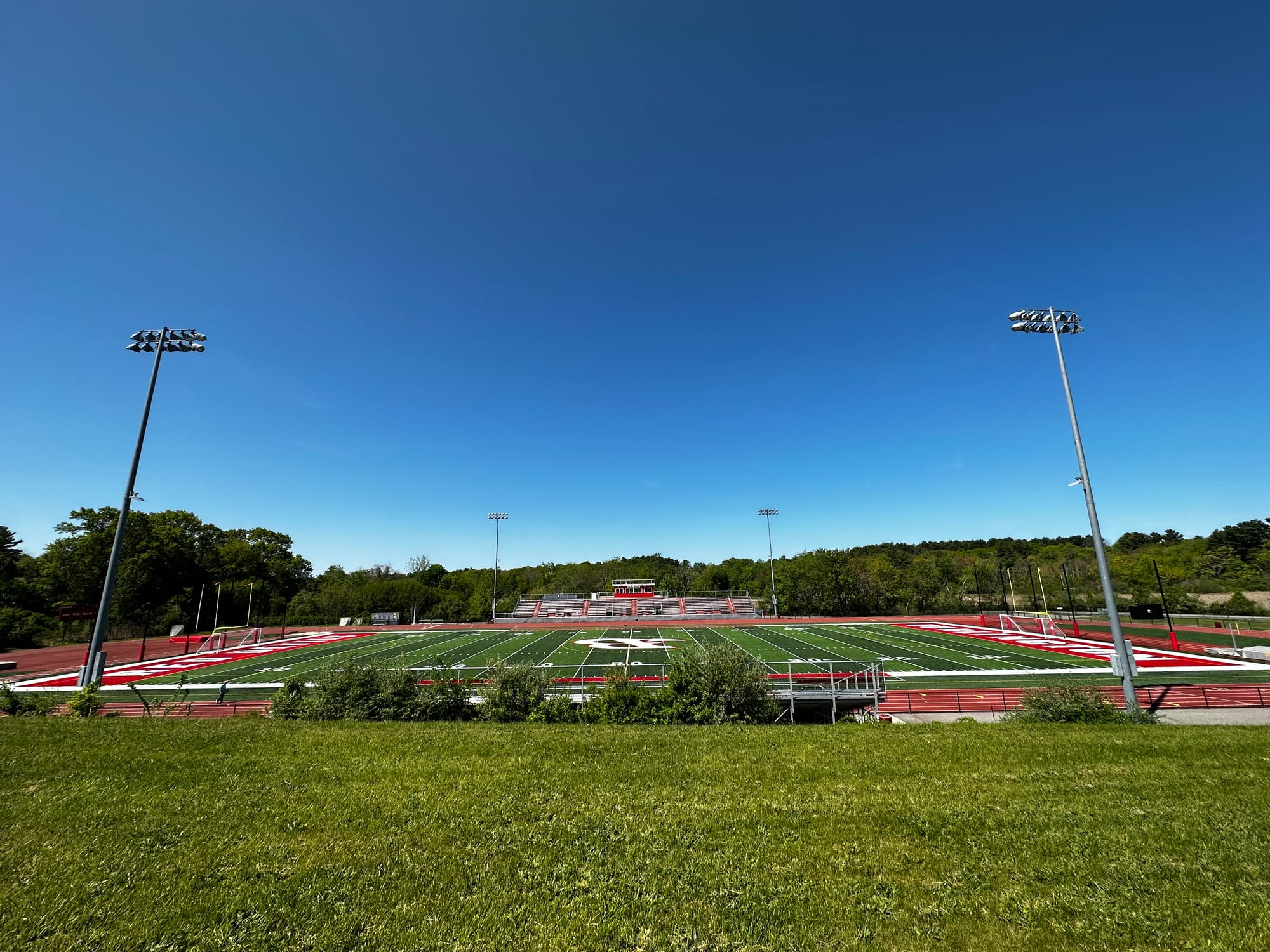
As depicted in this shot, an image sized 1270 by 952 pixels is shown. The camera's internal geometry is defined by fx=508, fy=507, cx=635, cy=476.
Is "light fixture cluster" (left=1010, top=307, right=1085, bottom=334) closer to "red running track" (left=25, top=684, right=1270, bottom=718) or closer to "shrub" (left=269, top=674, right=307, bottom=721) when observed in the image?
"red running track" (left=25, top=684, right=1270, bottom=718)

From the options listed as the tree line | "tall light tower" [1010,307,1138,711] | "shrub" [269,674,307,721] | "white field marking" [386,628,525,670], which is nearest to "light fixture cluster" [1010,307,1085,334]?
"tall light tower" [1010,307,1138,711]

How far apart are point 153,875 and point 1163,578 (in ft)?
313

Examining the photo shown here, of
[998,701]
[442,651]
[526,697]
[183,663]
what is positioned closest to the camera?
[526,697]

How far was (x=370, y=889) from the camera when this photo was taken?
4316mm

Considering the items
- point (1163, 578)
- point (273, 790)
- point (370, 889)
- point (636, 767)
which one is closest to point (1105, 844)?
point (636, 767)

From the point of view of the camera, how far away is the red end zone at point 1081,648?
27.1 metres

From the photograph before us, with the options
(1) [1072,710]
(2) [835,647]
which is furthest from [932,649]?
(1) [1072,710]

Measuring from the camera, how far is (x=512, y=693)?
1309cm

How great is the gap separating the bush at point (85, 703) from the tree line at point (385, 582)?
127 feet

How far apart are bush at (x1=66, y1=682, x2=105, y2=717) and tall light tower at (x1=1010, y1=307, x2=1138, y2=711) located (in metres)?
24.1

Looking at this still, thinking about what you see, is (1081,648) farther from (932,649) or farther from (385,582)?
(385,582)

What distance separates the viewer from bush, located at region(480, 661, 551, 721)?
500 inches

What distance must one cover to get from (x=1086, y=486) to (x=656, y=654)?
2630 cm

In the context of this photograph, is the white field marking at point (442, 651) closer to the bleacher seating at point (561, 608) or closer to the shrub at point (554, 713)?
the shrub at point (554, 713)
